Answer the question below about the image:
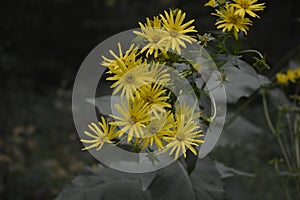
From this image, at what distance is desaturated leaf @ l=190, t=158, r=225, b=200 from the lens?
1.02 meters

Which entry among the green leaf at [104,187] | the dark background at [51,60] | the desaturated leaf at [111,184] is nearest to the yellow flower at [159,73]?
the desaturated leaf at [111,184]

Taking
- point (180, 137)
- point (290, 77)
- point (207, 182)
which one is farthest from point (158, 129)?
point (290, 77)

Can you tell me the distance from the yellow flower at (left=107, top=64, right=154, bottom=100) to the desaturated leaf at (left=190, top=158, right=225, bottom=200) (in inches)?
14.7

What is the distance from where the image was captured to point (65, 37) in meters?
5.14

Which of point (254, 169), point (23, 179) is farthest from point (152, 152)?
point (23, 179)

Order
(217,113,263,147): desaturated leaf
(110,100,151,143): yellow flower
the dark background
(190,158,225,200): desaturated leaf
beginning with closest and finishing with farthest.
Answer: (110,100,151,143): yellow flower
(190,158,225,200): desaturated leaf
(217,113,263,147): desaturated leaf
the dark background

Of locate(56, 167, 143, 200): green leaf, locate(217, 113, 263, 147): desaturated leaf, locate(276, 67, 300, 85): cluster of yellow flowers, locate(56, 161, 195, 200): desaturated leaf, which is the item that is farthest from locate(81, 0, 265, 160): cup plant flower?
locate(217, 113, 263, 147): desaturated leaf

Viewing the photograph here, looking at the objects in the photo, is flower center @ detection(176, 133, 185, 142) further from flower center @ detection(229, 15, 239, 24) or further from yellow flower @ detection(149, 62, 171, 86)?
flower center @ detection(229, 15, 239, 24)

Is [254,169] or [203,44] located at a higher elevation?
[203,44]

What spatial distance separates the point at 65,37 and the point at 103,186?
4.06 meters

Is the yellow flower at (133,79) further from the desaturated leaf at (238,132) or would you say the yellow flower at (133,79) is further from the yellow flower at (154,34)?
the desaturated leaf at (238,132)

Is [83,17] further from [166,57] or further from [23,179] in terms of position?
[166,57]

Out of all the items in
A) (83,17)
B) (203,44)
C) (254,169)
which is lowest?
(254,169)

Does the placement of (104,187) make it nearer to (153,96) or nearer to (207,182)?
(207,182)
